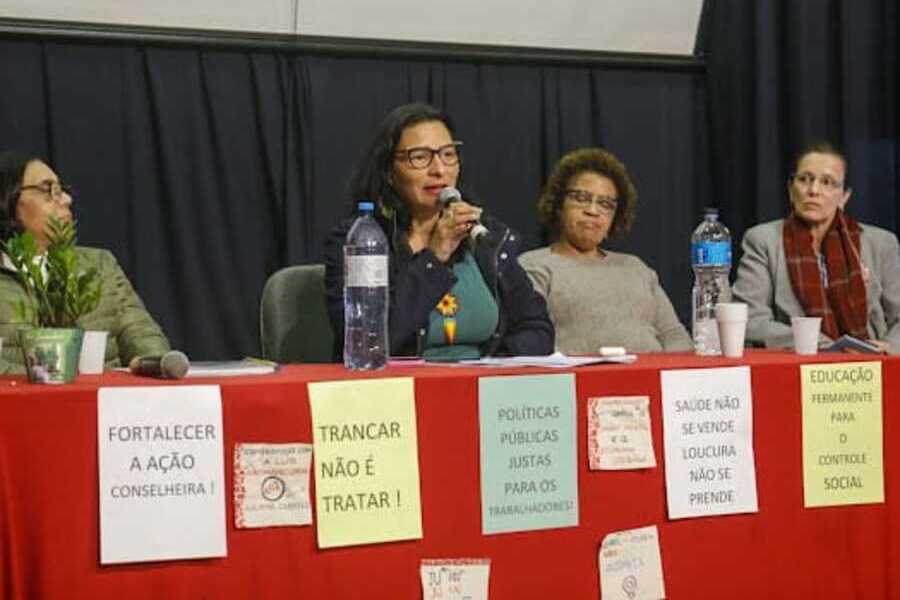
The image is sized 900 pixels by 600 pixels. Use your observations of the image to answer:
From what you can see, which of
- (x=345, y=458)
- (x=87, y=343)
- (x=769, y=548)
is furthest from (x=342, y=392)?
(x=769, y=548)

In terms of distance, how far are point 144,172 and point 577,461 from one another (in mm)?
1907

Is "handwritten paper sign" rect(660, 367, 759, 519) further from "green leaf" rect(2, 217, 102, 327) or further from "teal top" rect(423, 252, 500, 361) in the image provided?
"green leaf" rect(2, 217, 102, 327)

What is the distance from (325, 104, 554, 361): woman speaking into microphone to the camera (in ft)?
6.45

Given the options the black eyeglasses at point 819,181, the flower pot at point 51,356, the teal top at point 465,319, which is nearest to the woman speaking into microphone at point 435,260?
the teal top at point 465,319

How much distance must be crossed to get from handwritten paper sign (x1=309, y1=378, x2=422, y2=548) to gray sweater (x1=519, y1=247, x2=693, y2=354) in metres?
1.43

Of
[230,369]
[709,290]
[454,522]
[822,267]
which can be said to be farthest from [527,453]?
[822,267]

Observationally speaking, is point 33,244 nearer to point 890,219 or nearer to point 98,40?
point 98,40

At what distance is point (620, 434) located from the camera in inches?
61.1

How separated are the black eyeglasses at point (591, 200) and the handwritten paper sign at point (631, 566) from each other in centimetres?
150

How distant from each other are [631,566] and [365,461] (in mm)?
426

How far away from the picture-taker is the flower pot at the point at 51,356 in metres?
1.36

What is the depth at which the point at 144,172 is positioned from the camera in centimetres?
302

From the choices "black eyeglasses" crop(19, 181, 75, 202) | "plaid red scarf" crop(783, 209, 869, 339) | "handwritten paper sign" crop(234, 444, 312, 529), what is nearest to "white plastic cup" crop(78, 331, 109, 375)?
"handwritten paper sign" crop(234, 444, 312, 529)

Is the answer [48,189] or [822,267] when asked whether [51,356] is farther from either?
[822,267]
